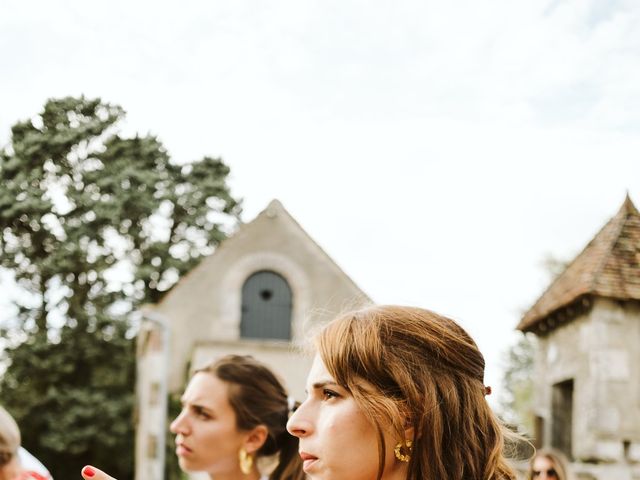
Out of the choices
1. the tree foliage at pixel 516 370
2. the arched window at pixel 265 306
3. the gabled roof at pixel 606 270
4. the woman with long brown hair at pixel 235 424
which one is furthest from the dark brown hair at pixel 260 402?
the tree foliage at pixel 516 370

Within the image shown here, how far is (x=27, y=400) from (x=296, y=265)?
265 inches

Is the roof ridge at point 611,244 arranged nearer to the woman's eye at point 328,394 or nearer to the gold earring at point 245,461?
the gold earring at point 245,461

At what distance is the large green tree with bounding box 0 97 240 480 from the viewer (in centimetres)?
458

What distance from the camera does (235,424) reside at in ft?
13.9

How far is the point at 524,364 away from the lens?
39281 mm

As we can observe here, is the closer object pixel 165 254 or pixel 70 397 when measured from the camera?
pixel 165 254

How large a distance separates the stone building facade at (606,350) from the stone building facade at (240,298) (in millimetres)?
10109

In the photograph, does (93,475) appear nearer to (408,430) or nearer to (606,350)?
(408,430)

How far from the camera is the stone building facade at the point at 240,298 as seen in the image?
831 inches

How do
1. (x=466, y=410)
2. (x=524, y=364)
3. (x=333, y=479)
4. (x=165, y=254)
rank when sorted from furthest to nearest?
(x=524, y=364) → (x=165, y=254) → (x=466, y=410) → (x=333, y=479)

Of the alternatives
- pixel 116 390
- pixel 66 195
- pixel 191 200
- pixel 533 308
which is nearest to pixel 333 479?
pixel 66 195

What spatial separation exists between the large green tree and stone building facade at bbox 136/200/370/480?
642mm

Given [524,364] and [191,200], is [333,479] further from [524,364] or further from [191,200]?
[524,364]

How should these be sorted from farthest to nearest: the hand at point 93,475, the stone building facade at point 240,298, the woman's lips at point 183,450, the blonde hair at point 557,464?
the stone building facade at point 240,298 < the blonde hair at point 557,464 < the woman's lips at point 183,450 < the hand at point 93,475
